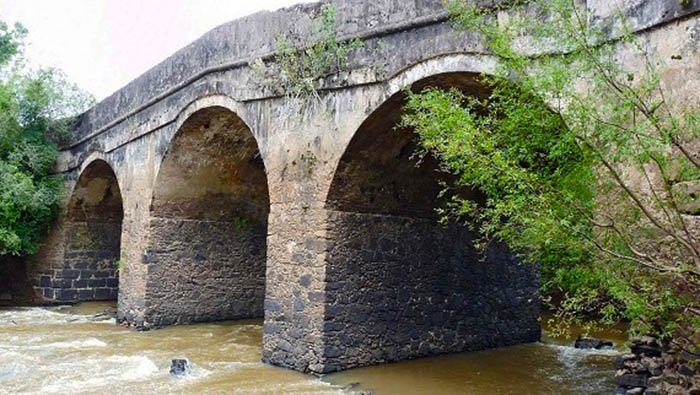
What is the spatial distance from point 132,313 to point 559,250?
7.62 meters

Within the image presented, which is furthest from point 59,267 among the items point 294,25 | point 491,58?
point 491,58

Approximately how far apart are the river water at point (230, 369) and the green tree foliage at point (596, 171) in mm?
2651

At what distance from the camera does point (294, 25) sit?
738cm

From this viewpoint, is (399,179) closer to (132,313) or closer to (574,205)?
(574,205)

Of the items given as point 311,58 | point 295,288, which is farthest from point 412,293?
point 311,58

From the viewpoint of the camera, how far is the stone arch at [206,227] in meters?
9.57

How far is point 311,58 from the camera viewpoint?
273 inches

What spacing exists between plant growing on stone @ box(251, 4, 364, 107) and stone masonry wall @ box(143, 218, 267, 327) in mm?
3555

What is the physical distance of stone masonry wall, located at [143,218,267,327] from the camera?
9.66 metres

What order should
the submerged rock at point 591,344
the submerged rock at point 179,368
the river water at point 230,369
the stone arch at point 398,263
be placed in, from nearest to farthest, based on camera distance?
the river water at point 230,369 < the stone arch at point 398,263 < the submerged rock at point 179,368 < the submerged rock at point 591,344

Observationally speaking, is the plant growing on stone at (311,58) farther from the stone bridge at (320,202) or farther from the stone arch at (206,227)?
the stone arch at (206,227)

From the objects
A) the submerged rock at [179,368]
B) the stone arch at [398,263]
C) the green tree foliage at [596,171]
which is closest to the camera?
the green tree foliage at [596,171]

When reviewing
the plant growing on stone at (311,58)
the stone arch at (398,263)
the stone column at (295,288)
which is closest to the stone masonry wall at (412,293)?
the stone arch at (398,263)

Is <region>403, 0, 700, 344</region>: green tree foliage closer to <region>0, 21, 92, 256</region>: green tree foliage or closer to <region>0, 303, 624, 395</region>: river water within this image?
<region>0, 303, 624, 395</region>: river water
